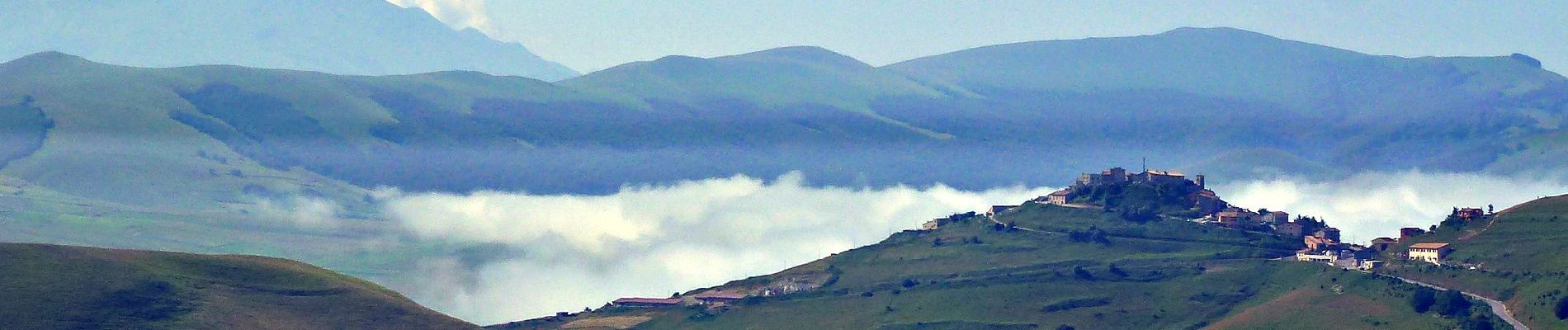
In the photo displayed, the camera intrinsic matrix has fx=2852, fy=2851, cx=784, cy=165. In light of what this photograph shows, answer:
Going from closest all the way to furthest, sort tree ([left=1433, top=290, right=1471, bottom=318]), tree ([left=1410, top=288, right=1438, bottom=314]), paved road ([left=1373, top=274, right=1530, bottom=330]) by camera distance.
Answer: paved road ([left=1373, top=274, right=1530, bottom=330]), tree ([left=1433, top=290, right=1471, bottom=318]), tree ([left=1410, top=288, right=1438, bottom=314])

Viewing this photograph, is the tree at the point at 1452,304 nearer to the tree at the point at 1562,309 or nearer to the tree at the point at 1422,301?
the tree at the point at 1422,301

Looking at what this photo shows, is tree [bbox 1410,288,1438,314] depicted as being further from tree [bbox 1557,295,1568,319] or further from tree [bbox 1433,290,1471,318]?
tree [bbox 1557,295,1568,319]

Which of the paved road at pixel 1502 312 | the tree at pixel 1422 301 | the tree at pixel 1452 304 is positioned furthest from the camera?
the tree at pixel 1422 301

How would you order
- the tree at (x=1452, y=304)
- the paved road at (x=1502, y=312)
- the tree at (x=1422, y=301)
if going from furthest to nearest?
the tree at (x=1422, y=301) < the tree at (x=1452, y=304) < the paved road at (x=1502, y=312)

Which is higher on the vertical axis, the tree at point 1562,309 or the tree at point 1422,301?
the tree at point 1422,301

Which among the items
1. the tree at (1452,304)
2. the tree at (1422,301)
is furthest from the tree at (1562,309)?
the tree at (1422,301)

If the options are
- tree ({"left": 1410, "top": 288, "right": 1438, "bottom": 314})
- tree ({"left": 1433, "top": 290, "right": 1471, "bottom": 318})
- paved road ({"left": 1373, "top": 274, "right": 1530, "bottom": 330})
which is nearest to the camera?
paved road ({"left": 1373, "top": 274, "right": 1530, "bottom": 330})

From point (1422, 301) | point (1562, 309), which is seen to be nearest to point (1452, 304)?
point (1422, 301)

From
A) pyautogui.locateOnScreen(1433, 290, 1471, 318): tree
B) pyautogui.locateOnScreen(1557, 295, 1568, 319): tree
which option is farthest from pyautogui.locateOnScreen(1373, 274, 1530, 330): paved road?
pyautogui.locateOnScreen(1557, 295, 1568, 319): tree

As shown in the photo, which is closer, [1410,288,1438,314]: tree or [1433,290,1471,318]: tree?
[1433,290,1471,318]: tree
